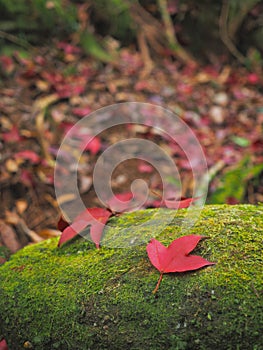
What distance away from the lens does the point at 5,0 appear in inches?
147

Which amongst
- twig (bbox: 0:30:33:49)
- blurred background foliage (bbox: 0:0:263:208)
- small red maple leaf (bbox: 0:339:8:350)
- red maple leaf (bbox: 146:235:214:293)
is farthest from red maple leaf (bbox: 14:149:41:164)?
red maple leaf (bbox: 146:235:214:293)

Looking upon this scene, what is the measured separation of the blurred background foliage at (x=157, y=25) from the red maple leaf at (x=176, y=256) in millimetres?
3247

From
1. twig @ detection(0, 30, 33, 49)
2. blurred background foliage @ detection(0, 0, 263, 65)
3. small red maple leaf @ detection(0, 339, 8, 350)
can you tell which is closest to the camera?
small red maple leaf @ detection(0, 339, 8, 350)

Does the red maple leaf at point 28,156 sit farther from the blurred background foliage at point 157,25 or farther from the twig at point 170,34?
the twig at point 170,34

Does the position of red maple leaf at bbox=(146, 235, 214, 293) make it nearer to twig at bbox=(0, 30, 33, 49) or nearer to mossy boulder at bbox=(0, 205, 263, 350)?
mossy boulder at bbox=(0, 205, 263, 350)

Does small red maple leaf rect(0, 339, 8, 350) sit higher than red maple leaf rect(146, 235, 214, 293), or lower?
lower

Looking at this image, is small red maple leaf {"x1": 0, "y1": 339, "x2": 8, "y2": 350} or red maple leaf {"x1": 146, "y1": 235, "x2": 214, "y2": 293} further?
small red maple leaf {"x1": 0, "y1": 339, "x2": 8, "y2": 350}

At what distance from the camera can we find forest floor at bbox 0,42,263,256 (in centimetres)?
270

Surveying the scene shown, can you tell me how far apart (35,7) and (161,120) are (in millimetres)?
1660

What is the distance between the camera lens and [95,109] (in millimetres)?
3719

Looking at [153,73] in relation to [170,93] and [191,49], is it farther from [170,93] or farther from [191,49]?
[191,49]

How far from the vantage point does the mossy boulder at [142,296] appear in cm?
112

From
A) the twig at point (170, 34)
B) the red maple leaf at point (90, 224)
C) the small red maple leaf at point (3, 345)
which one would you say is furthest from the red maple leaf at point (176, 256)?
the twig at point (170, 34)

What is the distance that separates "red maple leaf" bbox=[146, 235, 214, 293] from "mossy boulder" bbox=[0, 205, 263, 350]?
3 centimetres
